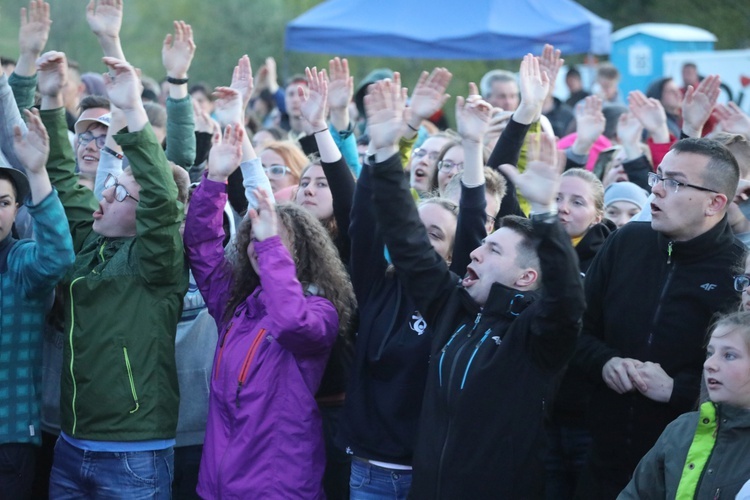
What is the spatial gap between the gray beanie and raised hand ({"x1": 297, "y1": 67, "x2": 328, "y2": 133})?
1.91 m

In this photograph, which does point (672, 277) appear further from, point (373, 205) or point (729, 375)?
point (373, 205)

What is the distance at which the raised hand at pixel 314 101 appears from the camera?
15.8 feet

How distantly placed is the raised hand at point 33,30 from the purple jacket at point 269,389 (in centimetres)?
148

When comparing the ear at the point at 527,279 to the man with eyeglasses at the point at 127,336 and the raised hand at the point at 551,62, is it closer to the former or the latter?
the man with eyeglasses at the point at 127,336

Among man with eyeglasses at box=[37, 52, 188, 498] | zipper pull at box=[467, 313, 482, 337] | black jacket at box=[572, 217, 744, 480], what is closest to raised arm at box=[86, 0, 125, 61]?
man with eyeglasses at box=[37, 52, 188, 498]

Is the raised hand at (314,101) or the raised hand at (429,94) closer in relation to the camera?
the raised hand at (429,94)

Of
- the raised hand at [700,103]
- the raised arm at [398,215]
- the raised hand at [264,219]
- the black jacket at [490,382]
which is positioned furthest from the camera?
the raised hand at [700,103]

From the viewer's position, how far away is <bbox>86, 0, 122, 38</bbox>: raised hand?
4816mm

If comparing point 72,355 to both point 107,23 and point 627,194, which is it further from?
point 627,194

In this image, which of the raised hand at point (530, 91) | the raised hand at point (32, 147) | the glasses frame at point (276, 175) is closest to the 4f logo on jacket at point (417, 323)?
the raised hand at point (530, 91)

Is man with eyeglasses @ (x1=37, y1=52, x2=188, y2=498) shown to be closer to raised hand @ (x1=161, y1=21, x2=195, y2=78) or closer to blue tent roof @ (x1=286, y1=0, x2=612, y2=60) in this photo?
raised hand @ (x1=161, y1=21, x2=195, y2=78)

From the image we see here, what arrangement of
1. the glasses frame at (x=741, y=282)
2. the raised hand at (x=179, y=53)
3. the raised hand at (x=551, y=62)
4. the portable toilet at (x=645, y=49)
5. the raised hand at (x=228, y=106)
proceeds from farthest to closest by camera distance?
the portable toilet at (x=645, y=49)
the raised hand at (x=551, y=62)
the raised hand at (x=179, y=53)
the raised hand at (x=228, y=106)
the glasses frame at (x=741, y=282)

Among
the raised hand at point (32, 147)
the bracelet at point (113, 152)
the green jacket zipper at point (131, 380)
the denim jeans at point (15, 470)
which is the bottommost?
the denim jeans at point (15, 470)

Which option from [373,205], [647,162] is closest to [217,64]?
[647,162]
